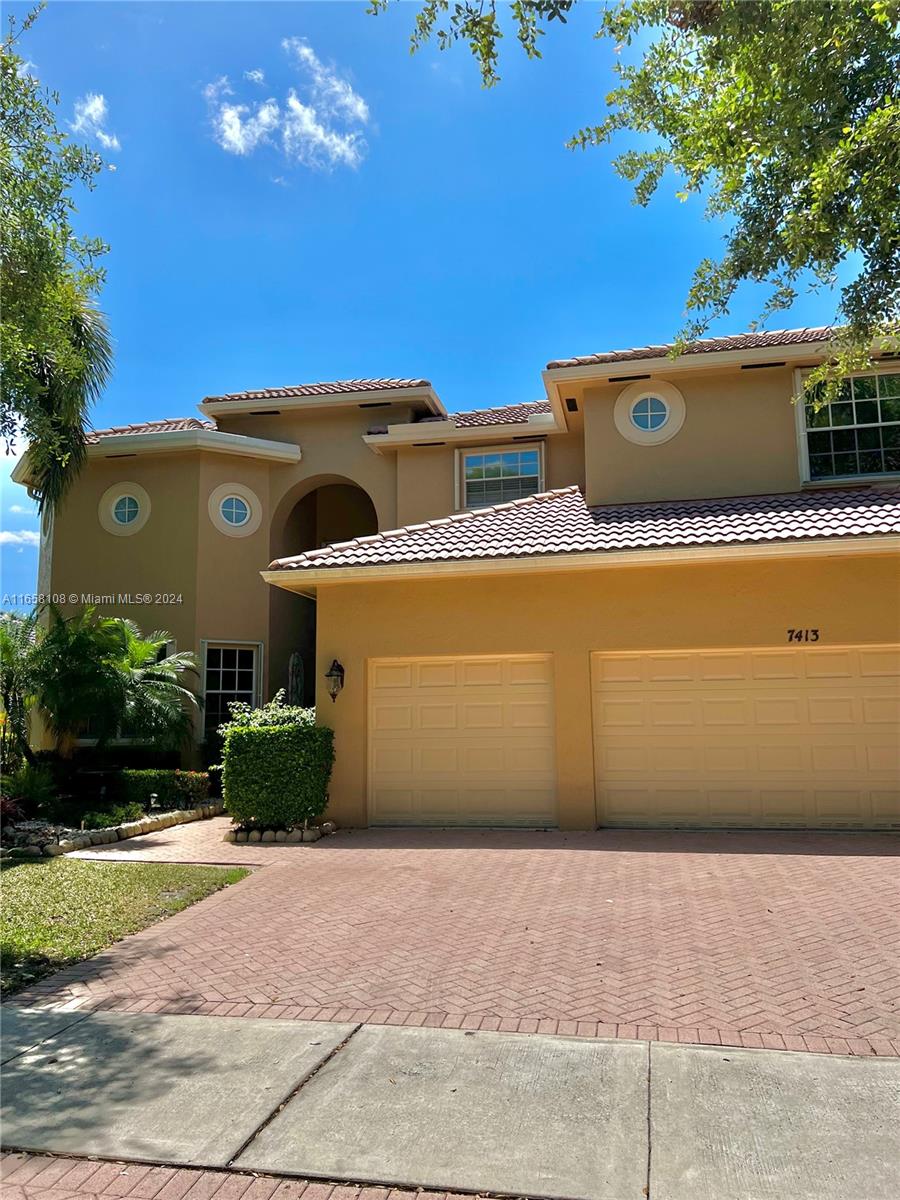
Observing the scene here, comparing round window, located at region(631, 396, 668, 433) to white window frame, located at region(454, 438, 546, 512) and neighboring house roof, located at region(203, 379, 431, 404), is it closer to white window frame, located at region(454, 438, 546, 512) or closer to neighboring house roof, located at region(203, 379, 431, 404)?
white window frame, located at region(454, 438, 546, 512)

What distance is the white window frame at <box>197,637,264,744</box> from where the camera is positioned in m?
15.6

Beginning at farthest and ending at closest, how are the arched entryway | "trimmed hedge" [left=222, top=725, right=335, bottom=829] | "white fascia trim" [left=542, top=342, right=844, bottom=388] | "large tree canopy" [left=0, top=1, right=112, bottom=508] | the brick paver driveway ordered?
1. the arched entryway
2. "white fascia trim" [left=542, top=342, right=844, bottom=388]
3. "trimmed hedge" [left=222, top=725, right=335, bottom=829]
4. "large tree canopy" [left=0, top=1, right=112, bottom=508]
5. the brick paver driveway

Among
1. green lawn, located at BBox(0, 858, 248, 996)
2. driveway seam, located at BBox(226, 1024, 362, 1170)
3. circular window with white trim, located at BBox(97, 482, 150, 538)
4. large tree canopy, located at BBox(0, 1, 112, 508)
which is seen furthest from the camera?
circular window with white trim, located at BBox(97, 482, 150, 538)

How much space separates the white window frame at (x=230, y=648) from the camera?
15.6 m

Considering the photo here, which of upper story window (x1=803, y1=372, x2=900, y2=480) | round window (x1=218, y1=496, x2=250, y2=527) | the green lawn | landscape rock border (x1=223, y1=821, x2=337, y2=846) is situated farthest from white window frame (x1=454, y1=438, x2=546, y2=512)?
the green lawn

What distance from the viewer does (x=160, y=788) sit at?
519 inches

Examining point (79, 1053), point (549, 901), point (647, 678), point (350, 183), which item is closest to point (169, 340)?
point (350, 183)

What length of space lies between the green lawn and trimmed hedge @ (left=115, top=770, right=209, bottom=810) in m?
3.28

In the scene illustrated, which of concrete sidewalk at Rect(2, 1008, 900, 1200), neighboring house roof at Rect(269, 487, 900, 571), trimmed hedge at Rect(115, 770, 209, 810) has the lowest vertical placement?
concrete sidewalk at Rect(2, 1008, 900, 1200)

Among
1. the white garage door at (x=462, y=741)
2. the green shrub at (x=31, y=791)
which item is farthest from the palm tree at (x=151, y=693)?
the white garage door at (x=462, y=741)

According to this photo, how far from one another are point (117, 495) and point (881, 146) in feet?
48.8

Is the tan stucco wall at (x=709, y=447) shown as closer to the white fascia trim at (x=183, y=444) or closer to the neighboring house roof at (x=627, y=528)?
the neighboring house roof at (x=627, y=528)

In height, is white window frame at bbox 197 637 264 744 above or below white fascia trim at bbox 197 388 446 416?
below

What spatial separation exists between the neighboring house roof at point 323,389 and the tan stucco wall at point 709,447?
193 inches
